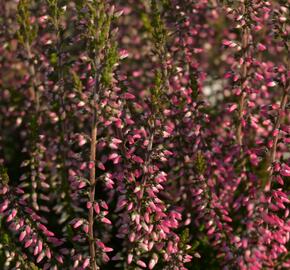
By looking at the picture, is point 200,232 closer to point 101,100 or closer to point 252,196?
point 252,196

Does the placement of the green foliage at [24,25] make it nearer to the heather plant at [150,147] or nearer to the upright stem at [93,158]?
the heather plant at [150,147]

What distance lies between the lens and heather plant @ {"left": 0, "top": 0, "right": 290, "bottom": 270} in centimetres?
360

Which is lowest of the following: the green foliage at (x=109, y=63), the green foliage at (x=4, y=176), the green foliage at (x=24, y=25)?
the green foliage at (x=4, y=176)

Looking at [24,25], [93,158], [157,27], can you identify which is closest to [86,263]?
[93,158]

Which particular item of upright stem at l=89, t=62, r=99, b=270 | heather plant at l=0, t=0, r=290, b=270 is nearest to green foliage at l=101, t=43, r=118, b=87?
heather plant at l=0, t=0, r=290, b=270

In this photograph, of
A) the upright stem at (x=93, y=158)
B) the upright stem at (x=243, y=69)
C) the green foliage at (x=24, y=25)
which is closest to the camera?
the upright stem at (x=93, y=158)

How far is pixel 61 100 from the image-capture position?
466 centimetres

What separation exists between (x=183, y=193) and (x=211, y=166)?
0.45m

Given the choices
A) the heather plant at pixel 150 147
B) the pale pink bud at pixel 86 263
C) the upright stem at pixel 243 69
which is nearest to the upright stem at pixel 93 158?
the heather plant at pixel 150 147

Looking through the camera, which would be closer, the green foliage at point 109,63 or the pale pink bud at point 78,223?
the green foliage at point 109,63

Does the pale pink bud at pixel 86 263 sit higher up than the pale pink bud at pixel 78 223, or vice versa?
the pale pink bud at pixel 78 223

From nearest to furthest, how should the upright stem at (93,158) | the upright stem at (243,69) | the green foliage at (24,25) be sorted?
the upright stem at (93,158), the green foliage at (24,25), the upright stem at (243,69)

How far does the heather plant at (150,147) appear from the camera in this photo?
3.60 metres

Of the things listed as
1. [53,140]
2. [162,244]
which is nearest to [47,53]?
[53,140]
